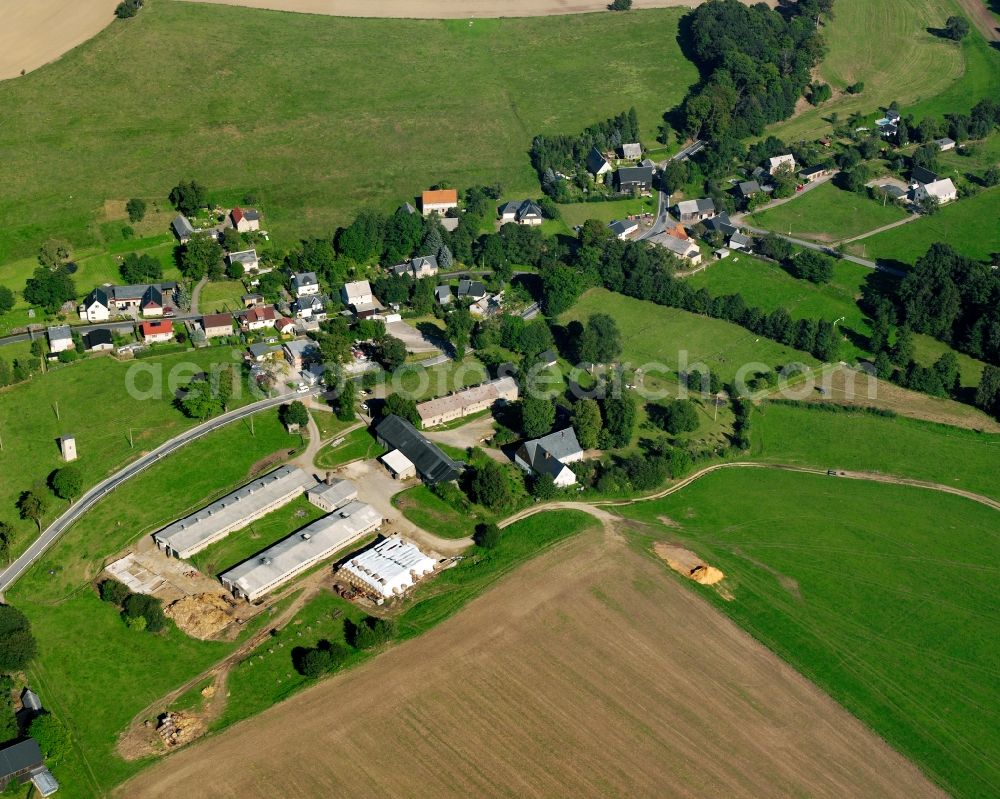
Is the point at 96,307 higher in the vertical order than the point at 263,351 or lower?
higher

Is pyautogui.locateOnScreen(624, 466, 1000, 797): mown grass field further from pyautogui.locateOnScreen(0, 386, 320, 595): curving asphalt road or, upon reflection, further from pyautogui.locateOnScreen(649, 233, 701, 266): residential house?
pyautogui.locateOnScreen(649, 233, 701, 266): residential house

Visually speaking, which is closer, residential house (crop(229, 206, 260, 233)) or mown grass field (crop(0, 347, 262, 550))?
mown grass field (crop(0, 347, 262, 550))

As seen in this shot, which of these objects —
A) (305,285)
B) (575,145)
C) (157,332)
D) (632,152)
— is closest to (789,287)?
(632,152)

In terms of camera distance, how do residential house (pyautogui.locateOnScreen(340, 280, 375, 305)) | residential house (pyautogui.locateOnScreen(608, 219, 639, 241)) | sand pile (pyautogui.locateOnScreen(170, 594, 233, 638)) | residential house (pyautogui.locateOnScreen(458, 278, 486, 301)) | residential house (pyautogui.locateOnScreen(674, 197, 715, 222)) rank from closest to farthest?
sand pile (pyautogui.locateOnScreen(170, 594, 233, 638))
residential house (pyautogui.locateOnScreen(340, 280, 375, 305))
residential house (pyautogui.locateOnScreen(458, 278, 486, 301))
residential house (pyautogui.locateOnScreen(608, 219, 639, 241))
residential house (pyautogui.locateOnScreen(674, 197, 715, 222))

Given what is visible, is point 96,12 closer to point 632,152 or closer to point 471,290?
point 632,152

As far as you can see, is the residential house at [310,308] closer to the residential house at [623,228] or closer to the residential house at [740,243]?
the residential house at [623,228]

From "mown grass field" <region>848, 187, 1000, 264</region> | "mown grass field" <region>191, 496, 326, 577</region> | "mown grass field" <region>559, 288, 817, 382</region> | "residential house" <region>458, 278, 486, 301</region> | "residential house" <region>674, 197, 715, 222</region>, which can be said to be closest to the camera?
"mown grass field" <region>191, 496, 326, 577</region>

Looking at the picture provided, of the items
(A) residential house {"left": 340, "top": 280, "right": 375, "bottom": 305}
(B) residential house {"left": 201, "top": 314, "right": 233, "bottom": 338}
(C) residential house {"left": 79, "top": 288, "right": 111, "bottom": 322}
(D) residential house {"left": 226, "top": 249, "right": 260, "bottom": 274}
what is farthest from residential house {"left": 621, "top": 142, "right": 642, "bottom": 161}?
(C) residential house {"left": 79, "top": 288, "right": 111, "bottom": 322}
